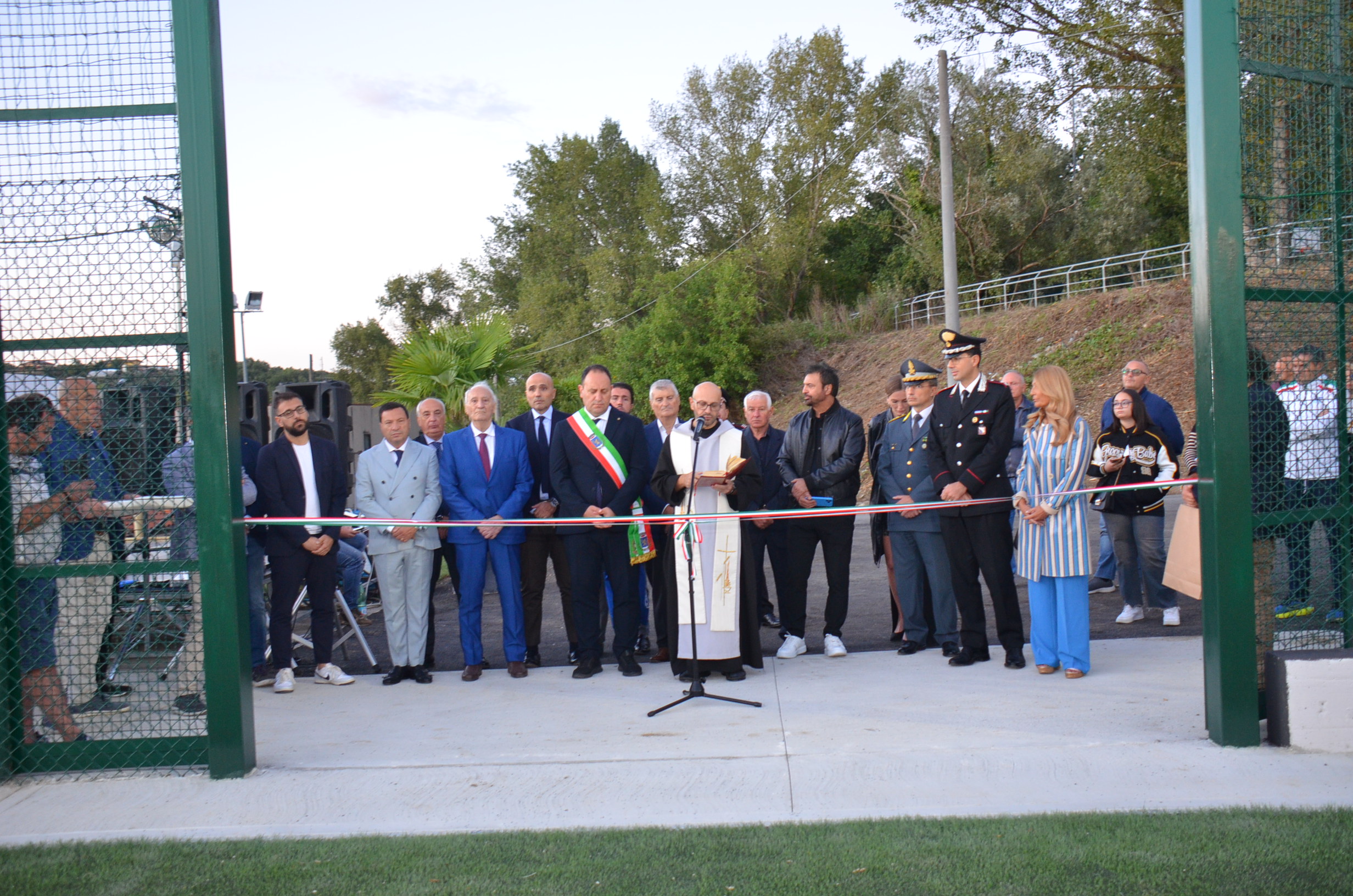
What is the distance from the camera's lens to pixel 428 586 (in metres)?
7.11

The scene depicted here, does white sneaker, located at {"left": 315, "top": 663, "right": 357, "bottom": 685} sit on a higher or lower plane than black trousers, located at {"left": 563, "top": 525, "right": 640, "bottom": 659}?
lower

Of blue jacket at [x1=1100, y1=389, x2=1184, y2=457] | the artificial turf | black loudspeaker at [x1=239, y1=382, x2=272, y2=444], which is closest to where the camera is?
the artificial turf

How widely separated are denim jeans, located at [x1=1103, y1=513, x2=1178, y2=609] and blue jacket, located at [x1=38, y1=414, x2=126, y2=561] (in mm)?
6777

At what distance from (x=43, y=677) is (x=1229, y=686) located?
229 inches

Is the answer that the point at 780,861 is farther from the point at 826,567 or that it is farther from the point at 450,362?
the point at 450,362

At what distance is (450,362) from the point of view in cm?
1677

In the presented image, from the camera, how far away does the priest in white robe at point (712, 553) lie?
21.5 ft

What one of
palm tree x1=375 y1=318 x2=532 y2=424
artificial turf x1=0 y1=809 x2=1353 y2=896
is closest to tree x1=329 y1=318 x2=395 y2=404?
palm tree x1=375 y1=318 x2=532 y2=424

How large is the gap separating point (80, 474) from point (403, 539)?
7.34 feet

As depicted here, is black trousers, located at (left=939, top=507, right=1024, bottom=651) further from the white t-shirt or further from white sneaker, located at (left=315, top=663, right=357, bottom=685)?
the white t-shirt

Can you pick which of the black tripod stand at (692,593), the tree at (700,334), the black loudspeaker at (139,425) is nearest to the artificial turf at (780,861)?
the black loudspeaker at (139,425)

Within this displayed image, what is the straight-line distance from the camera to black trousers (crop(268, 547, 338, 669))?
692 centimetres

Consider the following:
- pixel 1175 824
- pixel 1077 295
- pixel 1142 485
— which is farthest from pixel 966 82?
pixel 1175 824

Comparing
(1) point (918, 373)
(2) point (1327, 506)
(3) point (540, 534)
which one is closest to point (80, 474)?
(3) point (540, 534)
